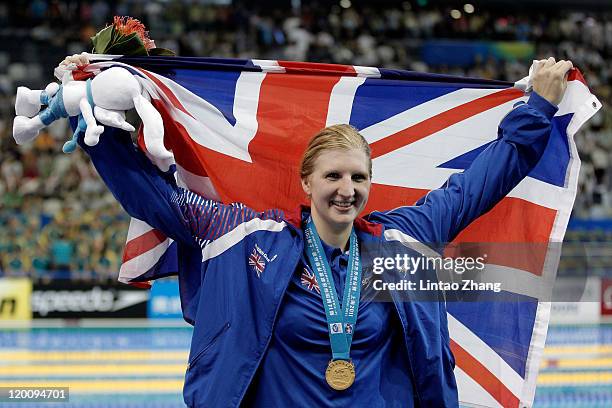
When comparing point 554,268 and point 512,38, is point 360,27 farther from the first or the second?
point 554,268

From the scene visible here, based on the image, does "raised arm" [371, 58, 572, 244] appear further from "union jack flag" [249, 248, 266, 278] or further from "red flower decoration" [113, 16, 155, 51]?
"red flower decoration" [113, 16, 155, 51]

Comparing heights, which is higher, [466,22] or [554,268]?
[466,22]

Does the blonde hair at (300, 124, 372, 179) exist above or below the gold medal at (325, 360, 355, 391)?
above

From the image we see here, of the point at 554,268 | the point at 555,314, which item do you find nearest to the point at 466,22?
the point at 555,314

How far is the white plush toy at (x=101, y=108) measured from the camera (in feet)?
7.52

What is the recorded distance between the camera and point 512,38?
714 inches

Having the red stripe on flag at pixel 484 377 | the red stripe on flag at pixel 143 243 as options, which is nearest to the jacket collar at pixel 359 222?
the red stripe on flag at pixel 143 243

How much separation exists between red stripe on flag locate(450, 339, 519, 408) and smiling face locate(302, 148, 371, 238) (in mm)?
902

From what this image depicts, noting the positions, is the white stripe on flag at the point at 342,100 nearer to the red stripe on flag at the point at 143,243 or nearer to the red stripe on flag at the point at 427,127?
the red stripe on flag at the point at 427,127

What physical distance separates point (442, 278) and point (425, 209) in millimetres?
201

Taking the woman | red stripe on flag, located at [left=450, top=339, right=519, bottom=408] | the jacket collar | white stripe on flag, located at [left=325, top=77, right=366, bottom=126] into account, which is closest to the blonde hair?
the woman

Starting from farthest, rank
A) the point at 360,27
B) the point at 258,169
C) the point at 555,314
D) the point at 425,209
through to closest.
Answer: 1. the point at 360,27
2. the point at 555,314
3. the point at 258,169
4. the point at 425,209

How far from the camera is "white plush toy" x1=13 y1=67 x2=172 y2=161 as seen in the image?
90.2 inches

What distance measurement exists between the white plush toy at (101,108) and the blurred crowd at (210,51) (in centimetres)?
891
